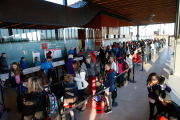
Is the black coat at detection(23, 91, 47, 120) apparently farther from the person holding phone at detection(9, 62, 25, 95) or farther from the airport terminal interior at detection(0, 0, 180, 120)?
the person holding phone at detection(9, 62, 25, 95)

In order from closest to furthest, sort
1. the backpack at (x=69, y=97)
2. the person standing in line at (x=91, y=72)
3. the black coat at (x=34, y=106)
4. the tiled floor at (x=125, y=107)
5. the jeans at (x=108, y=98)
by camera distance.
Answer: the black coat at (x=34, y=106) → the backpack at (x=69, y=97) → the tiled floor at (x=125, y=107) → the jeans at (x=108, y=98) → the person standing in line at (x=91, y=72)

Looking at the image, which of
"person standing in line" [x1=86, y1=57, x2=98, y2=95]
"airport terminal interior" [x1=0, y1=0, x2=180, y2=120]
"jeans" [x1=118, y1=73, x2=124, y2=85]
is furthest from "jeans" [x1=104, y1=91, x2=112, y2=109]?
"jeans" [x1=118, y1=73, x2=124, y2=85]

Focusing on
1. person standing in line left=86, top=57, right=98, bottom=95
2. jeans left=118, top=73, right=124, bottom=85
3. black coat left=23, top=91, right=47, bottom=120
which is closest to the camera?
black coat left=23, top=91, right=47, bottom=120

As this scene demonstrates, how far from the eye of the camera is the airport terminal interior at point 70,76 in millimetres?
2844

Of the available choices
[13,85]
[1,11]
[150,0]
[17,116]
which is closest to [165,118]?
[17,116]

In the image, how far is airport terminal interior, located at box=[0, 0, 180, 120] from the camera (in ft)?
9.33

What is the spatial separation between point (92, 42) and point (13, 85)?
442 inches

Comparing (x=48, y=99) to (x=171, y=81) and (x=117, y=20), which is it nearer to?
(x=171, y=81)

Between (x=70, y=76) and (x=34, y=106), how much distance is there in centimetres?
107

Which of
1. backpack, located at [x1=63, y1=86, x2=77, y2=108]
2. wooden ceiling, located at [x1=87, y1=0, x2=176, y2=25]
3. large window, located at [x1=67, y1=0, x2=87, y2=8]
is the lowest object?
backpack, located at [x1=63, y1=86, x2=77, y2=108]

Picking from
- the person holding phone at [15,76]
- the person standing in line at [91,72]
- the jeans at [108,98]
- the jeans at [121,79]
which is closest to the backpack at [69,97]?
the jeans at [108,98]

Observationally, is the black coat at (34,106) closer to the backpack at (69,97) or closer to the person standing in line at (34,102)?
the person standing in line at (34,102)

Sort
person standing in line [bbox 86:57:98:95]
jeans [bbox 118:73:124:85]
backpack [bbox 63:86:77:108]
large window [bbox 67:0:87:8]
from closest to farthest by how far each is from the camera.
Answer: backpack [bbox 63:86:77:108], person standing in line [bbox 86:57:98:95], jeans [bbox 118:73:124:85], large window [bbox 67:0:87:8]

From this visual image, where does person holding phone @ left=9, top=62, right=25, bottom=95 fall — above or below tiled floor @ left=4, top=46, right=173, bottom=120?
above
